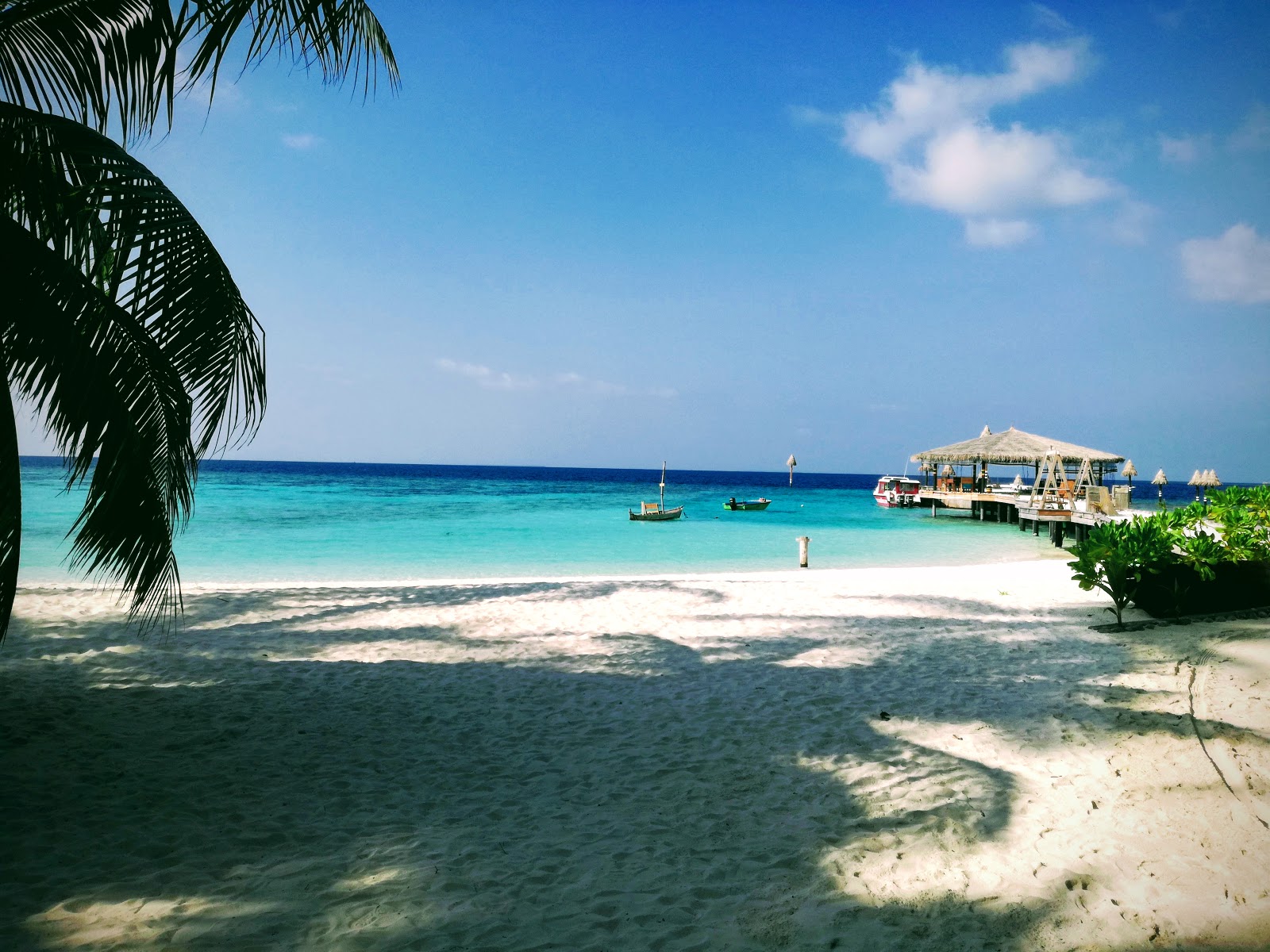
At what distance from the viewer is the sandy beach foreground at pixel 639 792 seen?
2.81 meters

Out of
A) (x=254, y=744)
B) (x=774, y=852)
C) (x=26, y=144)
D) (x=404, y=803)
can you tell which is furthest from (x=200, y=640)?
(x=774, y=852)

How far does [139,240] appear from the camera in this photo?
138 inches

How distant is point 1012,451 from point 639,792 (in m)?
30.8

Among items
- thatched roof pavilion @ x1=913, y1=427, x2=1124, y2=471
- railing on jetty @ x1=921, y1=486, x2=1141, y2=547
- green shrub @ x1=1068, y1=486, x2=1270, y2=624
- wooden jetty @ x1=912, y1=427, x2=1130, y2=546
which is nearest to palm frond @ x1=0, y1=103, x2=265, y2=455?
green shrub @ x1=1068, y1=486, x2=1270, y2=624

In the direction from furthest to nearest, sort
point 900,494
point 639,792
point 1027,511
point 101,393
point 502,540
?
point 900,494, point 1027,511, point 502,540, point 639,792, point 101,393

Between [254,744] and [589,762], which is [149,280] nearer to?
[254,744]

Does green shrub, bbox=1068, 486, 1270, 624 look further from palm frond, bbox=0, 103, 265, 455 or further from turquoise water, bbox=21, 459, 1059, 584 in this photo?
turquoise water, bbox=21, 459, 1059, 584

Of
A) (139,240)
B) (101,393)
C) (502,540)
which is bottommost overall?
(502,540)

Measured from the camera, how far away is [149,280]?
359cm

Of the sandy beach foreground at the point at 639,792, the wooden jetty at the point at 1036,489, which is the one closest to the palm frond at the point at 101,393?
the sandy beach foreground at the point at 639,792

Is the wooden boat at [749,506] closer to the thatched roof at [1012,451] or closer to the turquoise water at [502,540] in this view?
the turquoise water at [502,540]

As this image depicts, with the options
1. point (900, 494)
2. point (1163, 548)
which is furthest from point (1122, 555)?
point (900, 494)

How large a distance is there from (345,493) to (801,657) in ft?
171

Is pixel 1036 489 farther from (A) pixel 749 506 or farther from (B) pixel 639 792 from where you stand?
(B) pixel 639 792
